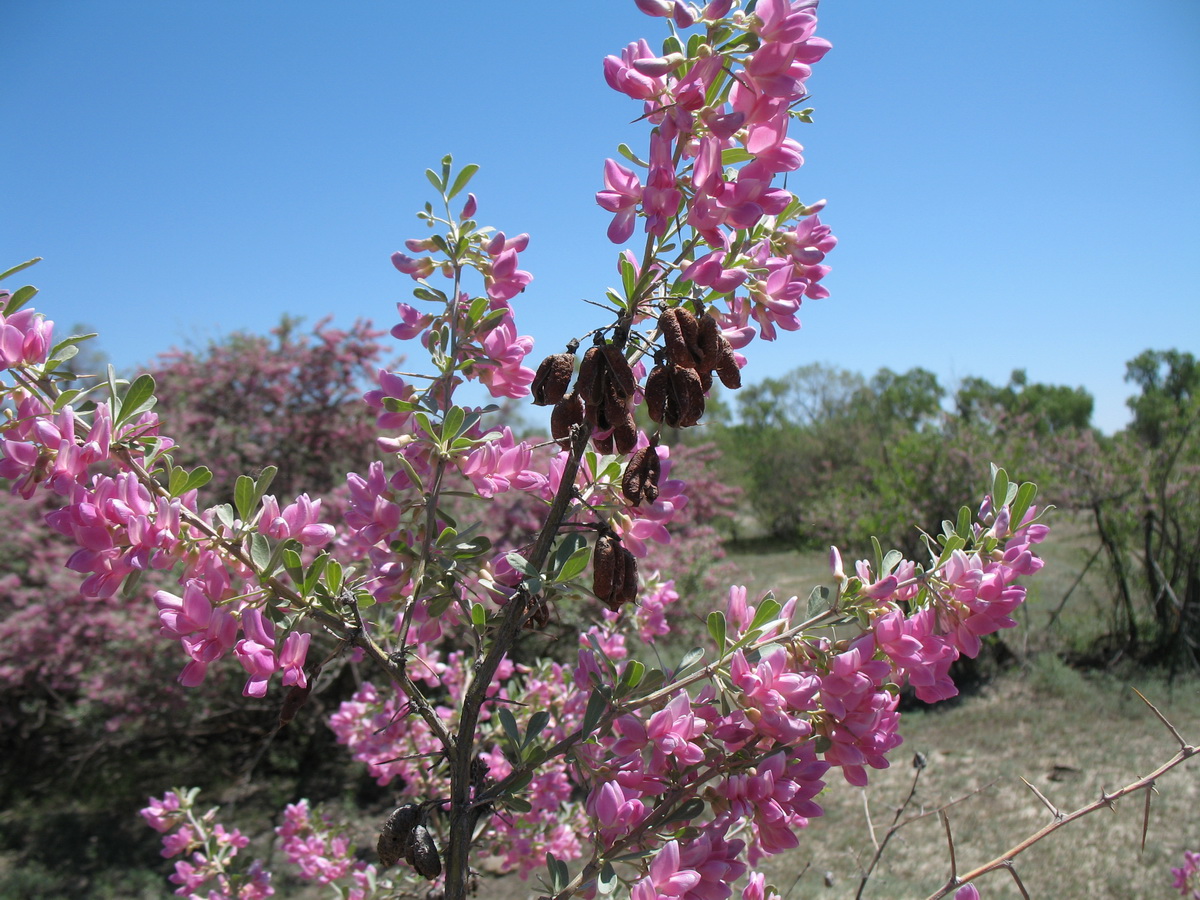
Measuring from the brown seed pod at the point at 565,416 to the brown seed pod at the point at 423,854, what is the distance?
23.7 inches

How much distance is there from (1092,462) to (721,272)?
896cm

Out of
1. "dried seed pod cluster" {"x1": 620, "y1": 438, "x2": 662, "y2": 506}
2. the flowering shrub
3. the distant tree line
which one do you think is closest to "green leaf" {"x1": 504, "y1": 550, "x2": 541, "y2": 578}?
the flowering shrub

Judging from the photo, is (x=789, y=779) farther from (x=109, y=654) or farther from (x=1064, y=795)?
(x=109, y=654)

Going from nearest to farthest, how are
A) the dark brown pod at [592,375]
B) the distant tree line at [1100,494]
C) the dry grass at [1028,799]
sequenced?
the dark brown pod at [592,375] < the dry grass at [1028,799] < the distant tree line at [1100,494]

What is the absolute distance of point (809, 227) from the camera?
38.3 inches

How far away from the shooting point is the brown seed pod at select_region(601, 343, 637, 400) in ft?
2.80

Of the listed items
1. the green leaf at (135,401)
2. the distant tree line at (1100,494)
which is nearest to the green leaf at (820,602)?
the green leaf at (135,401)

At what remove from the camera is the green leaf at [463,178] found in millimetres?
1158

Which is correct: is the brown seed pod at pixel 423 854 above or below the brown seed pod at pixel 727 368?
below

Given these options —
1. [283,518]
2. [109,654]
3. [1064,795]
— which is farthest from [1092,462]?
[109,654]

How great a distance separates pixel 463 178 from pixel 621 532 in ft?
2.09

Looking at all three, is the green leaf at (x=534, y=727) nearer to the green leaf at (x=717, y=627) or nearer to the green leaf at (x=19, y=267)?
the green leaf at (x=717, y=627)

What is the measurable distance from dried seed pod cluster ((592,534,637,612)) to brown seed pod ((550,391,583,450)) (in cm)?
16

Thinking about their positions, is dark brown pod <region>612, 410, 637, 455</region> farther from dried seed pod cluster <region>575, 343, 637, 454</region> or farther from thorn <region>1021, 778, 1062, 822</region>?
thorn <region>1021, 778, 1062, 822</region>
